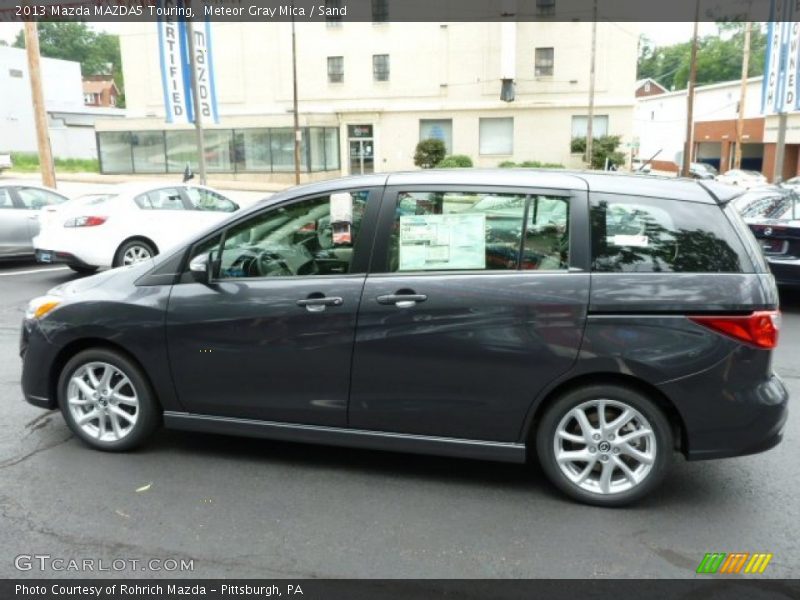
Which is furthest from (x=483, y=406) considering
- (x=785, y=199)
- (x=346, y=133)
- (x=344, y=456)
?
(x=346, y=133)

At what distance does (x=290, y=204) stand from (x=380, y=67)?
36.1 metres

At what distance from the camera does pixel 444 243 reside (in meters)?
3.92

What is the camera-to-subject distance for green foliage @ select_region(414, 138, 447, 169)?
36188 mm

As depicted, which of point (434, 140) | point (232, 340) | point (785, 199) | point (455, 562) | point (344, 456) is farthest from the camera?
point (434, 140)

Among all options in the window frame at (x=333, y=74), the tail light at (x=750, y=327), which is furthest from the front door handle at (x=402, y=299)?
the window frame at (x=333, y=74)

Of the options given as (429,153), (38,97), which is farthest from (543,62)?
(38,97)

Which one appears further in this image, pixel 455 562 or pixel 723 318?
pixel 723 318

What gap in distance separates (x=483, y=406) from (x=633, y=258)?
1125 millimetres

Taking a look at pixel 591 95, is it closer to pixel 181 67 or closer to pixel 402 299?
pixel 181 67

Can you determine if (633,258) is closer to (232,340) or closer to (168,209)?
(232,340)

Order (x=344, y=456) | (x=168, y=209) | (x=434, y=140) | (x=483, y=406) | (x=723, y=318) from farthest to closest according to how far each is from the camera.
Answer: (x=434, y=140), (x=168, y=209), (x=344, y=456), (x=483, y=406), (x=723, y=318)

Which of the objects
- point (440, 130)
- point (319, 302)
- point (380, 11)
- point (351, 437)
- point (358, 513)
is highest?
point (380, 11)

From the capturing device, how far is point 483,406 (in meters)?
3.80
